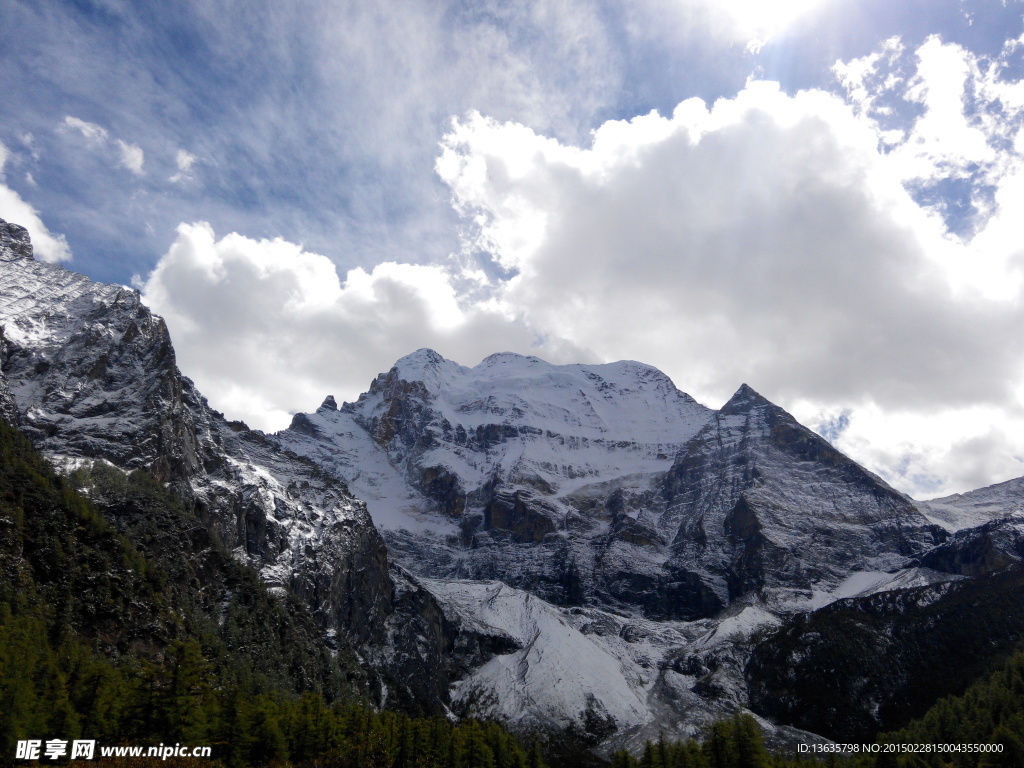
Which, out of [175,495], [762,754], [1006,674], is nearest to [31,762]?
[762,754]

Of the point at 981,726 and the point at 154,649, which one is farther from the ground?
the point at 154,649

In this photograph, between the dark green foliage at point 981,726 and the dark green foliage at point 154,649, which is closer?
the dark green foliage at point 154,649

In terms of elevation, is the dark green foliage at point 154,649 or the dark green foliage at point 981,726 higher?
the dark green foliage at point 154,649

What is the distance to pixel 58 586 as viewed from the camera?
13325cm

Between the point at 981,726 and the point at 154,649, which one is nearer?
the point at 154,649

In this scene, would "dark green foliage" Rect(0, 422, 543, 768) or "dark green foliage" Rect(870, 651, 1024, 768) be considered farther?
"dark green foliage" Rect(870, 651, 1024, 768)

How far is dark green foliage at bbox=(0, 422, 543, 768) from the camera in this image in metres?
92.9

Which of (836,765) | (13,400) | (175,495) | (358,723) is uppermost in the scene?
(13,400)

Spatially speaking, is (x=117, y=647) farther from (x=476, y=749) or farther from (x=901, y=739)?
(x=901, y=739)

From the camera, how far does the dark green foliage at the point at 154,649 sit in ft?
305

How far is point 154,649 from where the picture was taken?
5492 inches

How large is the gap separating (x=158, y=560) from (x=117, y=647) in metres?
32.0

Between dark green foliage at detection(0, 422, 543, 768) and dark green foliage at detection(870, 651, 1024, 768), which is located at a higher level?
dark green foliage at detection(0, 422, 543, 768)

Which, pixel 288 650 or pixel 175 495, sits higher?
pixel 175 495
